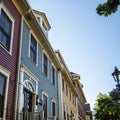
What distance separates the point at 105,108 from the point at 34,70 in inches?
1059

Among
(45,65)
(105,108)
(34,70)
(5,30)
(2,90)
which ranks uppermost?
(5,30)

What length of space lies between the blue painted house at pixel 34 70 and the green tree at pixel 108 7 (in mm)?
5024

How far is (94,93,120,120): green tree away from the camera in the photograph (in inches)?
1389

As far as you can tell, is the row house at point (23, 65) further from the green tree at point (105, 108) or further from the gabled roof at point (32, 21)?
the green tree at point (105, 108)

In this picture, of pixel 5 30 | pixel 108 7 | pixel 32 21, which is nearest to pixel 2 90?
pixel 5 30

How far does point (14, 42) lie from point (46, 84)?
17.5 feet

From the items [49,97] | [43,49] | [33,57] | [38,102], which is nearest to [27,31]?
[33,57]

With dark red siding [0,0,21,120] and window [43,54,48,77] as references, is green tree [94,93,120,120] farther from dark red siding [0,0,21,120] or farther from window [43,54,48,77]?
dark red siding [0,0,21,120]

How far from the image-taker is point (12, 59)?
9.79m

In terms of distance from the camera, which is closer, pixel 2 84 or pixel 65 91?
pixel 2 84

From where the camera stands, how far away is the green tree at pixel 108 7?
269 inches

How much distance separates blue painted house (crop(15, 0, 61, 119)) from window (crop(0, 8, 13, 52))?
1120mm

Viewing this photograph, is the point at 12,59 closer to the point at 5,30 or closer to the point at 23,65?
the point at 23,65

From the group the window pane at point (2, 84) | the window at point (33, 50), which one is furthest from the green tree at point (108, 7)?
the window at point (33, 50)
